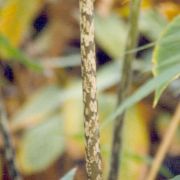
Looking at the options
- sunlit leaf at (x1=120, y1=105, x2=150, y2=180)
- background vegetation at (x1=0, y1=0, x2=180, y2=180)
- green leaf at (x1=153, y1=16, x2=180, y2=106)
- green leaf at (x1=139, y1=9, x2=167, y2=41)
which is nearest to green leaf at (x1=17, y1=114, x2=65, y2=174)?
background vegetation at (x1=0, y1=0, x2=180, y2=180)

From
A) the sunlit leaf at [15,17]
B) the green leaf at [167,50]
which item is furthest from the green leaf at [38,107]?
the green leaf at [167,50]

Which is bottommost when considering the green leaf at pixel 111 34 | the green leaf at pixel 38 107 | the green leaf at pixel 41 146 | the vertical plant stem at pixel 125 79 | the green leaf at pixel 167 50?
the green leaf at pixel 41 146

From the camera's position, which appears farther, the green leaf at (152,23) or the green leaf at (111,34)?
the green leaf at (111,34)

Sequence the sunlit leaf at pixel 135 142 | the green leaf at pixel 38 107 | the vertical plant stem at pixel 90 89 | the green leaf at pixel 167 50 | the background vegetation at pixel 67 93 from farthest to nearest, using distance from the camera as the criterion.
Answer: the green leaf at pixel 38 107
the background vegetation at pixel 67 93
the sunlit leaf at pixel 135 142
the green leaf at pixel 167 50
the vertical plant stem at pixel 90 89

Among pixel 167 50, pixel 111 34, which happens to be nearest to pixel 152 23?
pixel 111 34

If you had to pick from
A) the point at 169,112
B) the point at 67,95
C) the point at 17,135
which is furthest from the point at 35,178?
the point at 169,112

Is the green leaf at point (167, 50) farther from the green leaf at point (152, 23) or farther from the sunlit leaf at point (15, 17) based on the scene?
the sunlit leaf at point (15, 17)
